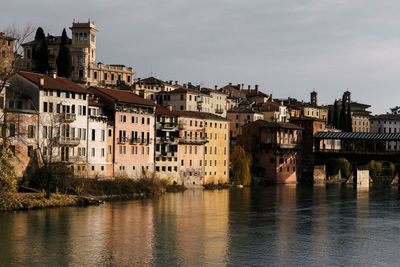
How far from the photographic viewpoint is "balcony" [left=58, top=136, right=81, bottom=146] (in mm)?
66375

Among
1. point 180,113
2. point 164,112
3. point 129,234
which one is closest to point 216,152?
point 180,113

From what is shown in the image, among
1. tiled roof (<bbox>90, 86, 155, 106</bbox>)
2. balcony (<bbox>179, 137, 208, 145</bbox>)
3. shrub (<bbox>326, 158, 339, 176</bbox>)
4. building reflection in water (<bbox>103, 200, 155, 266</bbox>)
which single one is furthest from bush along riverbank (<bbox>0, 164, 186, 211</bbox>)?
shrub (<bbox>326, 158, 339, 176</bbox>)

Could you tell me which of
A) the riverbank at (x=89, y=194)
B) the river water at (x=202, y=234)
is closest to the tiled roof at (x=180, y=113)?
the riverbank at (x=89, y=194)

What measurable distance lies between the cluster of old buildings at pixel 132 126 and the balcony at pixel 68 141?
112 millimetres

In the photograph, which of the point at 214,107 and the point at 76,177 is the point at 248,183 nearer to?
the point at 214,107

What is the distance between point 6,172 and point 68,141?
497 inches

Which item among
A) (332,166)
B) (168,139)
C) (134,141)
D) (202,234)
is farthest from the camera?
(332,166)

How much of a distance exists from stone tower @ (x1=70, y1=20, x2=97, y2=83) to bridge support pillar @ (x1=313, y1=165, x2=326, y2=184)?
43.4 m

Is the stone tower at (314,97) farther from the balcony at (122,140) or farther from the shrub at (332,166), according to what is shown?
the balcony at (122,140)

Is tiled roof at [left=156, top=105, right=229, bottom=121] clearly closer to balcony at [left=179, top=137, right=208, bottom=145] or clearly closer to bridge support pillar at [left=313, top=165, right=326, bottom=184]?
balcony at [left=179, top=137, right=208, bottom=145]

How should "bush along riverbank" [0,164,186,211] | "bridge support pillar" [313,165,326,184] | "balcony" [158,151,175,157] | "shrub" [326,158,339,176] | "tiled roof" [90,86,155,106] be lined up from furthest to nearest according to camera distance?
"shrub" [326,158,339,176], "bridge support pillar" [313,165,326,184], "balcony" [158,151,175,157], "tiled roof" [90,86,155,106], "bush along riverbank" [0,164,186,211]

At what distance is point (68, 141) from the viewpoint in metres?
67.2

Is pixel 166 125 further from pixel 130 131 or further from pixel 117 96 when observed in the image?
pixel 117 96

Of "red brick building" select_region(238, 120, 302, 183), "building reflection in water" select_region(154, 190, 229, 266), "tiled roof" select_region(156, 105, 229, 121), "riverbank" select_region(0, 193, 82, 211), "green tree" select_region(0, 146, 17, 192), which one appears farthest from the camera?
"red brick building" select_region(238, 120, 302, 183)
